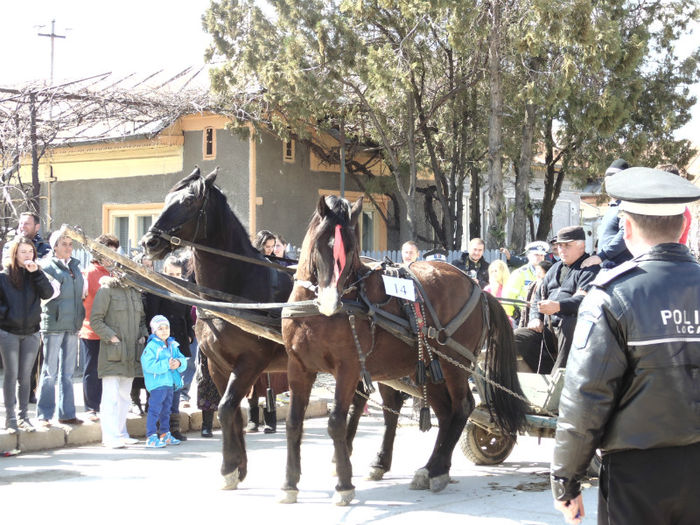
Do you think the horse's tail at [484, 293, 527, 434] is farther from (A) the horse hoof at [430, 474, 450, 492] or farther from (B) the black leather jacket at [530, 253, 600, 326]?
(A) the horse hoof at [430, 474, 450, 492]

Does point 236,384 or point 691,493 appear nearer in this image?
point 691,493

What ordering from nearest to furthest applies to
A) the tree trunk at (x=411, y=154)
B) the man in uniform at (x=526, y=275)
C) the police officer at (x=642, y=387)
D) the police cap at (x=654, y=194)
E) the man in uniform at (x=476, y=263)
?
the police officer at (x=642, y=387) < the police cap at (x=654, y=194) < the man in uniform at (x=526, y=275) < the man in uniform at (x=476, y=263) < the tree trunk at (x=411, y=154)

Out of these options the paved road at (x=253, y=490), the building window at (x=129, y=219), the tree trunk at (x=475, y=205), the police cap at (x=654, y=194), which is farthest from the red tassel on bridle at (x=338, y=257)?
the tree trunk at (x=475, y=205)

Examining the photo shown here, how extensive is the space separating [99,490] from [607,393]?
5.13m

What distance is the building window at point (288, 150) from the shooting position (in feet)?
72.1

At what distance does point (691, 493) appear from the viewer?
3.07 metres

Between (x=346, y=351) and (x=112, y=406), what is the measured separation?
3.67m

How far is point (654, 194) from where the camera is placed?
10.6ft

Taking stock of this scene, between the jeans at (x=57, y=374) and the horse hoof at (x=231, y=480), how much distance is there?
2934 mm

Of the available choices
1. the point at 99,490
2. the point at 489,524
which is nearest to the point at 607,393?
the point at 489,524

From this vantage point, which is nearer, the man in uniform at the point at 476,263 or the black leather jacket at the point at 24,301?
the black leather jacket at the point at 24,301

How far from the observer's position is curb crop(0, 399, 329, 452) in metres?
8.79

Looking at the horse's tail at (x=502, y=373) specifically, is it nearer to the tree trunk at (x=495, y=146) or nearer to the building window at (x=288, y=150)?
the tree trunk at (x=495, y=146)

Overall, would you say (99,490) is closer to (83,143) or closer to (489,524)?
(489,524)
